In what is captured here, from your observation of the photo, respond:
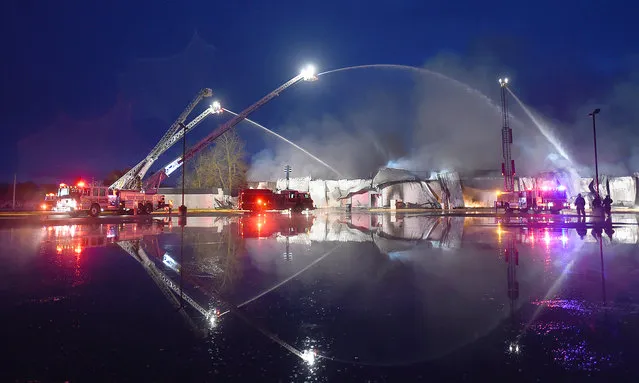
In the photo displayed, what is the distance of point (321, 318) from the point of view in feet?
15.1

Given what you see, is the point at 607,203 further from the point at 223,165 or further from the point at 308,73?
the point at 223,165

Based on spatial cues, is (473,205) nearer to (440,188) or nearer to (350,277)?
(440,188)

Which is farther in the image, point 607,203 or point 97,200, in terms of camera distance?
point 97,200

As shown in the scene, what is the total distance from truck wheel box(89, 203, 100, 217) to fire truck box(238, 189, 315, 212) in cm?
1382

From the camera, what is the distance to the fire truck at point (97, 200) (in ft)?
109

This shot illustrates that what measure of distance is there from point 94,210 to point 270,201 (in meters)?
16.4

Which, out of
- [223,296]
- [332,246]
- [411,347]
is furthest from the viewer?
[332,246]

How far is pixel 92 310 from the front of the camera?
16.5ft

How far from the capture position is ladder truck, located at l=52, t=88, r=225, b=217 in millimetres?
33250

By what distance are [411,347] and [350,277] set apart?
10.9ft

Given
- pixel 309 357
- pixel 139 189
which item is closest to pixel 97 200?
pixel 139 189

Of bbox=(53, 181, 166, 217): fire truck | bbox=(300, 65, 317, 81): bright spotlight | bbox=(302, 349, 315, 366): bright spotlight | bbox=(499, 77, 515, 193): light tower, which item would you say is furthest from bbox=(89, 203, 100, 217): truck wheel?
bbox=(499, 77, 515, 193): light tower

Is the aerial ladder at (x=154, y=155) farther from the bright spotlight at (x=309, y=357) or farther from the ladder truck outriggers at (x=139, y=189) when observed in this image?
the bright spotlight at (x=309, y=357)

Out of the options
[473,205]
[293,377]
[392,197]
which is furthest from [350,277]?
[473,205]
